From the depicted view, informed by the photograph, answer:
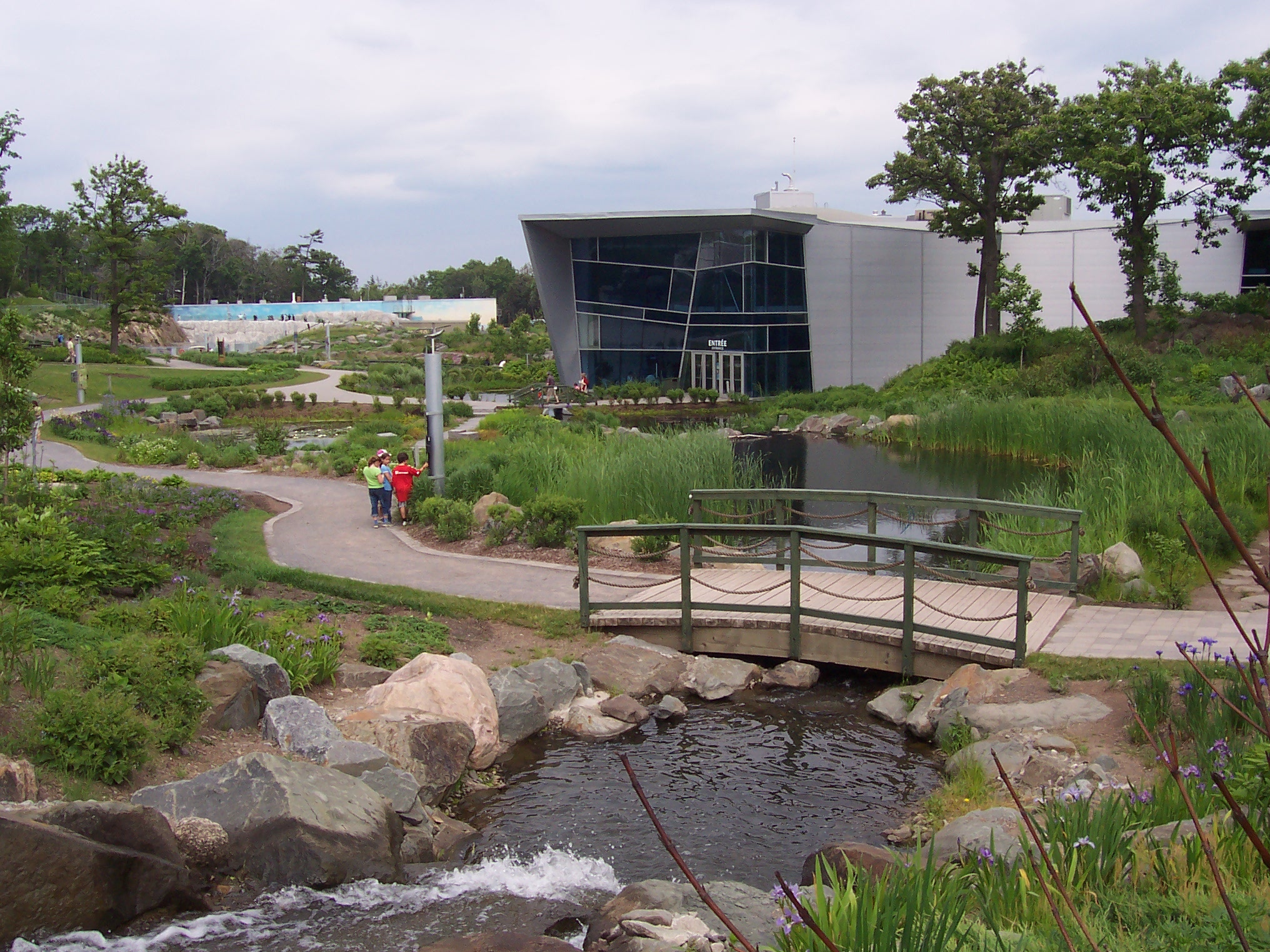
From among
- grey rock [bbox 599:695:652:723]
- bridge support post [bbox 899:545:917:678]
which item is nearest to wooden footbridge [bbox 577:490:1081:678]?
bridge support post [bbox 899:545:917:678]

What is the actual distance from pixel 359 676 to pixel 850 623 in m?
4.94

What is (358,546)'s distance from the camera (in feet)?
48.9

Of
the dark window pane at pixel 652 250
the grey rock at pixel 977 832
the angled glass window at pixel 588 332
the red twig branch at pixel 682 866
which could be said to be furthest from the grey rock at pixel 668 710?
the angled glass window at pixel 588 332

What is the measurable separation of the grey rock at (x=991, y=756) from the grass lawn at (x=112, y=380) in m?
35.6

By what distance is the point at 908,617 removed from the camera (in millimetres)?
10000

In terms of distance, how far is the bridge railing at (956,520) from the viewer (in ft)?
36.1

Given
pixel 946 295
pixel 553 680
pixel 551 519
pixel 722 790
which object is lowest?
pixel 722 790

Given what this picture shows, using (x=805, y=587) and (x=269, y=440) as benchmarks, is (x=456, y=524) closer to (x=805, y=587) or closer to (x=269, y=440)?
(x=805, y=587)

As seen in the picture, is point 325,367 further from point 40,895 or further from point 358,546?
point 40,895

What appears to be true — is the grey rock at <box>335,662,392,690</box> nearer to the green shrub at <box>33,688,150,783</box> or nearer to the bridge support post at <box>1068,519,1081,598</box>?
the green shrub at <box>33,688,150,783</box>

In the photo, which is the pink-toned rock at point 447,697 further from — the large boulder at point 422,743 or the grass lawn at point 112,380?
the grass lawn at point 112,380

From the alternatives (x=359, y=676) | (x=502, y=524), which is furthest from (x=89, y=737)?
(x=502, y=524)

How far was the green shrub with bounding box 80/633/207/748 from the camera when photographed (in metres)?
7.26

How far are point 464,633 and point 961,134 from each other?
122ft
